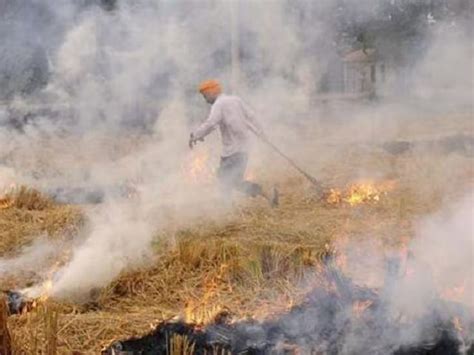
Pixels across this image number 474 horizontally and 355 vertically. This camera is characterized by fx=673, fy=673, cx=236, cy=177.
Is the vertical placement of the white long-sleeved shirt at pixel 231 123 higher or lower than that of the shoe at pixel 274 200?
higher

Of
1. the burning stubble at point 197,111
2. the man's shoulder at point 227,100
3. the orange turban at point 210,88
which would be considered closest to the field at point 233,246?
the burning stubble at point 197,111

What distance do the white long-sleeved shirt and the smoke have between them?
6.56 feet

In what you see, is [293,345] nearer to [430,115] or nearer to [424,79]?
[430,115]

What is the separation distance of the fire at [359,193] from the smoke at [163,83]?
1.85m

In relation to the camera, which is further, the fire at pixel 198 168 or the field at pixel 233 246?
the fire at pixel 198 168

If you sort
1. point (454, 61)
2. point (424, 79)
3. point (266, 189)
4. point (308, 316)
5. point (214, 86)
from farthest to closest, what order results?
point (424, 79)
point (454, 61)
point (266, 189)
point (214, 86)
point (308, 316)

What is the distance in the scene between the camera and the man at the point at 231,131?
8.54m

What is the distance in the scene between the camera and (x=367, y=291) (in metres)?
4.68

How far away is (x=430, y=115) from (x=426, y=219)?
9132 mm

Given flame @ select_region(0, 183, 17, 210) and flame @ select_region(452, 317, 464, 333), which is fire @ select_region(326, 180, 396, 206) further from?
flame @ select_region(452, 317, 464, 333)

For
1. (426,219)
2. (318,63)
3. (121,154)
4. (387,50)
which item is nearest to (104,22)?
(121,154)

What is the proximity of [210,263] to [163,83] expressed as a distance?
9076 mm

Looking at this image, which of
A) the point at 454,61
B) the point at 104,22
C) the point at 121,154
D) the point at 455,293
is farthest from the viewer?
the point at 454,61

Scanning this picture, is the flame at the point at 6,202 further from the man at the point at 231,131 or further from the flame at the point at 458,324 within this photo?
the flame at the point at 458,324
